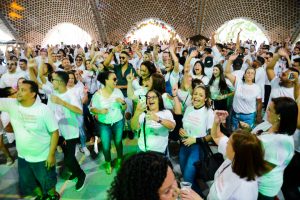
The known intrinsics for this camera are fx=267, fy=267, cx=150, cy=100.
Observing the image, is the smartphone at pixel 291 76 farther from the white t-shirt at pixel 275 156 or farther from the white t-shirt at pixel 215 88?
the white t-shirt at pixel 275 156

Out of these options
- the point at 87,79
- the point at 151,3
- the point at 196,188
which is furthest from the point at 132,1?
the point at 196,188

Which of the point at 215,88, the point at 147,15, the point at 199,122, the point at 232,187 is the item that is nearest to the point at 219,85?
the point at 215,88

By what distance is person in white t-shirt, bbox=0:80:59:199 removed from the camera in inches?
119

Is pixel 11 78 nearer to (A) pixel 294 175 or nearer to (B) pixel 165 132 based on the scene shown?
(B) pixel 165 132

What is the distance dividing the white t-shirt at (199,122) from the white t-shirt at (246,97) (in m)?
1.51

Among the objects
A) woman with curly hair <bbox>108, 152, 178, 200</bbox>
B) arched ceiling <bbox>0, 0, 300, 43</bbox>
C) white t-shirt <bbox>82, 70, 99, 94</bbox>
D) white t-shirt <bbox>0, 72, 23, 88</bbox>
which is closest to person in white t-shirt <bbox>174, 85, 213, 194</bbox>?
woman with curly hair <bbox>108, 152, 178, 200</bbox>

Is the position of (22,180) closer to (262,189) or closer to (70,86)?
(70,86)

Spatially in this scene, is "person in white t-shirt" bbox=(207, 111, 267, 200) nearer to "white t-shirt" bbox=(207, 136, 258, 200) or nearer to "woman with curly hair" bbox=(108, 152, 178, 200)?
"white t-shirt" bbox=(207, 136, 258, 200)

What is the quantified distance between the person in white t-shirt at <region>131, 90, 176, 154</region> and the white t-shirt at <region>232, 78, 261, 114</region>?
6.13 feet

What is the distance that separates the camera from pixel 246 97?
456 centimetres

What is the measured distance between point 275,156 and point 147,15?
27777mm

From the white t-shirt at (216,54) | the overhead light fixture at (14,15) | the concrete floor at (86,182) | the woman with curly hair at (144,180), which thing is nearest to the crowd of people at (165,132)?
the woman with curly hair at (144,180)

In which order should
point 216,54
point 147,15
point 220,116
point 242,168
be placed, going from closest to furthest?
point 242,168
point 220,116
point 216,54
point 147,15

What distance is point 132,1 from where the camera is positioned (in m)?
27.9
